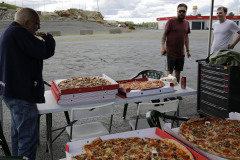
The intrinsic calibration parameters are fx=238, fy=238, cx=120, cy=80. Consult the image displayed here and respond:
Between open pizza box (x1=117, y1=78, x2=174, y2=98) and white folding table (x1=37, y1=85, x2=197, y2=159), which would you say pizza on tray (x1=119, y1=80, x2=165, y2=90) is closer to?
open pizza box (x1=117, y1=78, x2=174, y2=98)

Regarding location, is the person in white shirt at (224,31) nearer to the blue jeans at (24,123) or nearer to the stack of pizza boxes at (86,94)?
the stack of pizza boxes at (86,94)

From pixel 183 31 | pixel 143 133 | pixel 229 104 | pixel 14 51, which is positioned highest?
pixel 183 31

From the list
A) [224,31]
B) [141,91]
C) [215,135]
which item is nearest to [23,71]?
[141,91]

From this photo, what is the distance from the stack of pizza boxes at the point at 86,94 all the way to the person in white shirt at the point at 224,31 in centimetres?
393

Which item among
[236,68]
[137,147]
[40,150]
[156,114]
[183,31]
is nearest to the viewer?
[137,147]

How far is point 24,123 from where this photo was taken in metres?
3.00

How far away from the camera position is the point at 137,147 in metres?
2.00

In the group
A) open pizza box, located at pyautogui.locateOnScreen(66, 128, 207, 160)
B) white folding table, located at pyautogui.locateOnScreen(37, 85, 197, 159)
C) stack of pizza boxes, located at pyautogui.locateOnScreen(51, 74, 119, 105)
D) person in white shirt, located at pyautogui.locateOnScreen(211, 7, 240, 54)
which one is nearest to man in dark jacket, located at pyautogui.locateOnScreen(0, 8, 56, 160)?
white folding table, located at pyautogui.locateOnScreen(37, 85, 197, 159)

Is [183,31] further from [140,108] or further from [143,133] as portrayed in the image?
[143,133]

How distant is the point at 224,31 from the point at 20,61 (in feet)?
16.8

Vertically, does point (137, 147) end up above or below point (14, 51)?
below

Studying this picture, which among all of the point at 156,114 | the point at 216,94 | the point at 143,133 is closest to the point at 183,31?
the point at 216,94

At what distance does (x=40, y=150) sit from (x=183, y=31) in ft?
14.6

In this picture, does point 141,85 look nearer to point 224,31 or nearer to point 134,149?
point 134,149
